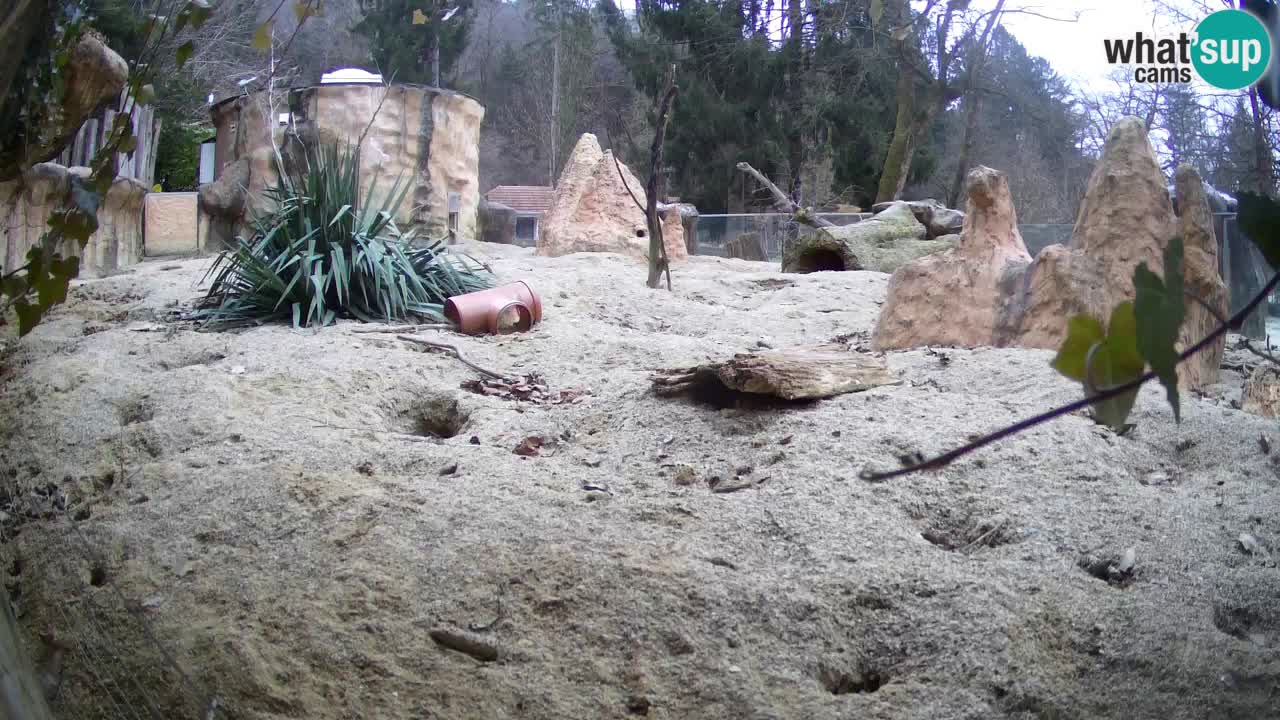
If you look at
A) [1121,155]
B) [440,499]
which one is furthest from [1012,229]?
[440,499]

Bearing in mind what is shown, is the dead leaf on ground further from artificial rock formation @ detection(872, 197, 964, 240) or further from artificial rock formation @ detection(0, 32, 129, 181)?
artificial rock formation @ detection(872, 197, 964, 240)

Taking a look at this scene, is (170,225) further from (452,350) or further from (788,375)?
(788,375)

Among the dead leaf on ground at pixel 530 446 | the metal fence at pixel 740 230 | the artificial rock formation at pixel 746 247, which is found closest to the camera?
the dead leaf on ground at pixel 530 446

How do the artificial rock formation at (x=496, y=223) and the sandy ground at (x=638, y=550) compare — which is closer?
the sandy ground at (x=638, y=550)

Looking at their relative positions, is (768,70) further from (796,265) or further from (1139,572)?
(1139,572)

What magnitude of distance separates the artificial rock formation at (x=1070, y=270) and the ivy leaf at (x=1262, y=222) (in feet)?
10.0

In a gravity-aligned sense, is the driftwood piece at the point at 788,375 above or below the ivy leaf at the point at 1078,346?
below

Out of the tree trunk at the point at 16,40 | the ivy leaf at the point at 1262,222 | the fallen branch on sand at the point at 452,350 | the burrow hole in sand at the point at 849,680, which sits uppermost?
the tree trunk at the point at 16,40

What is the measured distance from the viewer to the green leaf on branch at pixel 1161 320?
0.73m

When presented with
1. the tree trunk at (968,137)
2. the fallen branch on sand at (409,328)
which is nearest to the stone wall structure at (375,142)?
the fallen branch on sand at (409,328)

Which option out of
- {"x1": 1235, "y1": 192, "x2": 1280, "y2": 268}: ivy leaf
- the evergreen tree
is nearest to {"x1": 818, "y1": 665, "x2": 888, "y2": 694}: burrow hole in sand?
{"x1": 1235, "y1": 192, "x2": 1280, "y2": 268}: ivy leaf

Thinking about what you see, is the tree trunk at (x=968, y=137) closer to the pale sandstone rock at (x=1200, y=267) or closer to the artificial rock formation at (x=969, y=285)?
the artificial rock formation at (x=969, y=285)

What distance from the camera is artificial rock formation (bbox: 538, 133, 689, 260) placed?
902 centimetres

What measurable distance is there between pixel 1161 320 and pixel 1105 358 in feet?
0.17
